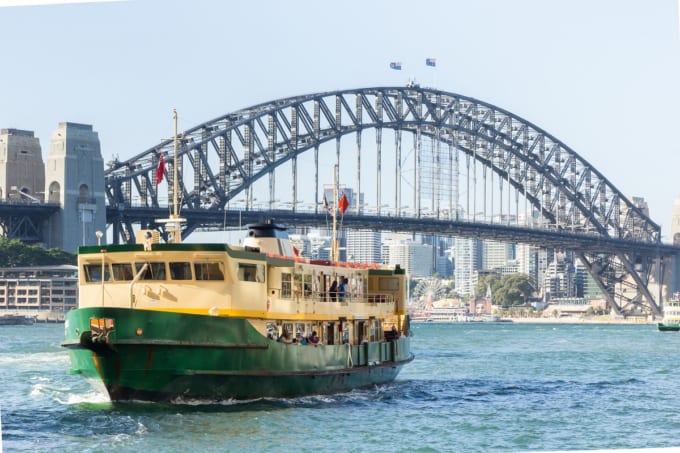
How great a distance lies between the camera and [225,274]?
28.9 m

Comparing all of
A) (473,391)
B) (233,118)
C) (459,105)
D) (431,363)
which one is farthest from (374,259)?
(473,391)

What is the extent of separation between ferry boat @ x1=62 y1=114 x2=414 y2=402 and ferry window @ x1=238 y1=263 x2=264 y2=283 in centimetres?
2

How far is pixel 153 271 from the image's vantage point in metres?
29.1

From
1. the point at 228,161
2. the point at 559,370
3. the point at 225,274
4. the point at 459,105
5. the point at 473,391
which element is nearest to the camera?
the point at 225,274

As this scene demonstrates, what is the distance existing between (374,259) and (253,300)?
161523 mm

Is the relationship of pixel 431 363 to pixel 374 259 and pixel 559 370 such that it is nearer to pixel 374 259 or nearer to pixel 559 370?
pixel 559 370

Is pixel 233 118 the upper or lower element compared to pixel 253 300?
upper

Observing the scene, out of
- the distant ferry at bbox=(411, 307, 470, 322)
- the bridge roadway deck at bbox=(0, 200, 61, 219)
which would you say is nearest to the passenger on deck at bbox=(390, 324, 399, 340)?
the bridge roadway deck at bbox=(0, 200, 61, 219)

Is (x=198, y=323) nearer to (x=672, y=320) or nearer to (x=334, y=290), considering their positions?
(x=334, y=290)

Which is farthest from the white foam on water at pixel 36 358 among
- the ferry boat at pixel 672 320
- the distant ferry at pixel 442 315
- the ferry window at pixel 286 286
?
the distant ferry at pixel 442 315

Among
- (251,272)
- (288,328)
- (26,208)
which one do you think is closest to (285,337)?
(288,328)

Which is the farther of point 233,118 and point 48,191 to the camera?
point 233,118

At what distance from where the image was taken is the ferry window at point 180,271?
94.9ft

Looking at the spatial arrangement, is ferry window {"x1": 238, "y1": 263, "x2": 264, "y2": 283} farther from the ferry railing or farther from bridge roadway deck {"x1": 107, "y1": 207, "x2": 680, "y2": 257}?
bridge roadway deck {"x1": 107, "y1": 207, "x2": 680, "y2": 257}
